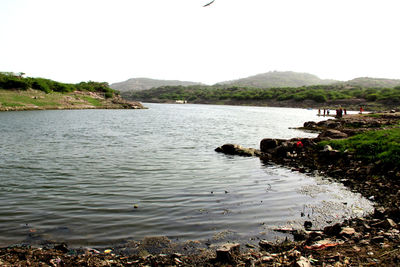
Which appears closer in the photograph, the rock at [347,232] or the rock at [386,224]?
the rock at [347,232]

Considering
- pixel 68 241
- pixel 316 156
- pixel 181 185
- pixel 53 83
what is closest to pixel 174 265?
pixel 68 241

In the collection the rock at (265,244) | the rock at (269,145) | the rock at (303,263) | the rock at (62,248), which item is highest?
the rock at (269,145)

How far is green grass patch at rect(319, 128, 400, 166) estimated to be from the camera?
47.3 feet

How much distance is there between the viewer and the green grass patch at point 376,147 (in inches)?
568

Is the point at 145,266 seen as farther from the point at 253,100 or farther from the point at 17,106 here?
the point at 253,100

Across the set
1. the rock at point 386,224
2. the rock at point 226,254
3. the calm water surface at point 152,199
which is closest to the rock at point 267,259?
the rock at point 226,254

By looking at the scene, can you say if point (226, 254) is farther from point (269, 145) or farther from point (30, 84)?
point (30, 84)

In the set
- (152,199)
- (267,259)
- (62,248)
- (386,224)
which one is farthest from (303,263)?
(152,199)

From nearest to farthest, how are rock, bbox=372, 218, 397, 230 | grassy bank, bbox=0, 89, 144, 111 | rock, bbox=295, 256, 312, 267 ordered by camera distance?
rock, bbox=295, 256, 312, 267, rock, bbox=372, 218, 397, 230, grassy bank, bbox=0, 89, 144, 111

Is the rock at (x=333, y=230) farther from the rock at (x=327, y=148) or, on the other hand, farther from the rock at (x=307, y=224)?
the rock at (x=327, y=148)

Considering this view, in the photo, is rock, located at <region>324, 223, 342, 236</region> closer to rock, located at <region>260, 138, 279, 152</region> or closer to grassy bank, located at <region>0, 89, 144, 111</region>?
rock, located at <region>260, 138, 279, 152</region>

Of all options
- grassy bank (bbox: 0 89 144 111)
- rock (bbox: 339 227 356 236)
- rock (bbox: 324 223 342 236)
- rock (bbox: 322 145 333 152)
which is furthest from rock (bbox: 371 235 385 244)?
grassy bank (bbox: 0 89 144 111)

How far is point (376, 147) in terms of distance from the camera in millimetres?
16516

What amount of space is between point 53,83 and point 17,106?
124 feet
